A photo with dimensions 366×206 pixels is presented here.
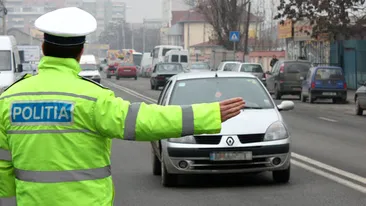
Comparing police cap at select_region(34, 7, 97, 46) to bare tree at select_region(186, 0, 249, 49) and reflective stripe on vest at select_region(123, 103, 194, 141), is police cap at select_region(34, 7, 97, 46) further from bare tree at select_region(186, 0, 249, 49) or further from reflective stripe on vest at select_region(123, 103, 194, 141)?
bare tree at select_region(186, 0, 249, 49)

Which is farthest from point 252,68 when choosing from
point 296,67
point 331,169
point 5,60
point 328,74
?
point 331,169

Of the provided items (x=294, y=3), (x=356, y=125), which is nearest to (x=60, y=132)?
(x=356, y=125)

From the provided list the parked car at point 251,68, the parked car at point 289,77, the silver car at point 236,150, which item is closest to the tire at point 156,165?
the silver car at point 236,150

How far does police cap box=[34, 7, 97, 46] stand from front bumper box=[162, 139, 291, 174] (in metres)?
6.91

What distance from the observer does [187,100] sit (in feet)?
38.8

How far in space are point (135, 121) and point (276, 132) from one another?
7327 mm

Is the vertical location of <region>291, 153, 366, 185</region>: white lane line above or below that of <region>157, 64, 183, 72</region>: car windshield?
above

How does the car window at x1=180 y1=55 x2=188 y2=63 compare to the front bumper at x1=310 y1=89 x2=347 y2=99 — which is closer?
the front bumper at x1=310 y1=89 x2=347 y2=99

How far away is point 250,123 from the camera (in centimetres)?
1087

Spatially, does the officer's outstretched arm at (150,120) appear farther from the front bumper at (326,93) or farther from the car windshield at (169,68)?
the car windshield at (169,68)

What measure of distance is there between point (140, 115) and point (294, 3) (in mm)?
41104

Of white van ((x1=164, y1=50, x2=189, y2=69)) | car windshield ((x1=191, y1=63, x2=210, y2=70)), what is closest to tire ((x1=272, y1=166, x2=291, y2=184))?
car windshield ((x1=191, y1=63, x2=210, y2=70))

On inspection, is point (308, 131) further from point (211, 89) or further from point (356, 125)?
point (211, 89)

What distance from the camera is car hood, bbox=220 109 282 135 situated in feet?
35.2
